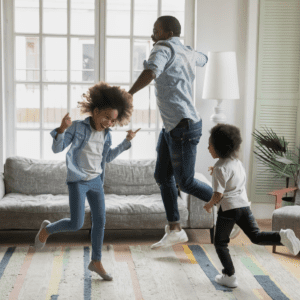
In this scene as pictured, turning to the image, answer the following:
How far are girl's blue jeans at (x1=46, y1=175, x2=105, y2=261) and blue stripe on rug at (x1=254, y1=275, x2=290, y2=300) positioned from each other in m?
1.02

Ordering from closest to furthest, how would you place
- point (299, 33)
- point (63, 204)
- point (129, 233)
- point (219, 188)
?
point (219, 188) → point (63, 204) → point (129, 233) → point (299, 33)

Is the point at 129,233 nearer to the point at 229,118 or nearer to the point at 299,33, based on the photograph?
the point at 229,118

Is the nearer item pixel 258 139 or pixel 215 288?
pixel 215 288

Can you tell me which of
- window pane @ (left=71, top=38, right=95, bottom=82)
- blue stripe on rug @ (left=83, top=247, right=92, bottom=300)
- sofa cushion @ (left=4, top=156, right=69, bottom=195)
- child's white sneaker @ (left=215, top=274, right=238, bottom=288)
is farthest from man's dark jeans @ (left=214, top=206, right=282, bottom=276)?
window pane @ (left=71, top=38, right=95, bottom=82)

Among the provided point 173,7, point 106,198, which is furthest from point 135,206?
point 173,7

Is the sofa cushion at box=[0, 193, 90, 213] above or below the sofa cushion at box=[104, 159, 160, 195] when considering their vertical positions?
below

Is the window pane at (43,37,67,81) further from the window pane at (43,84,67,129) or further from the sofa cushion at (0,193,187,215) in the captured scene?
the sofa cushion at (0,193,187,215)

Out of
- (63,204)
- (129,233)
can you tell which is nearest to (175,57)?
(63,204)

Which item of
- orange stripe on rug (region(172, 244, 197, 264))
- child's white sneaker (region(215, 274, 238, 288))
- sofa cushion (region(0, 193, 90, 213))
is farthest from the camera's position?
sofa cushion (region(0, 193, 90, 213))

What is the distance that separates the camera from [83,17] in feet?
13.8

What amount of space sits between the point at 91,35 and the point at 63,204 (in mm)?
1719

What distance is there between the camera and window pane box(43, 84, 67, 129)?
14.0 feet

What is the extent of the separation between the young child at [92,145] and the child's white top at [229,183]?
1.80 feet

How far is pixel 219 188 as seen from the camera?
95.2 inches
